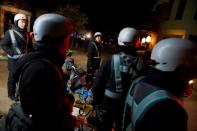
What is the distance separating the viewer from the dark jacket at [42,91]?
2062mm

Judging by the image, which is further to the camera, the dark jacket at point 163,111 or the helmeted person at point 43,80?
the helmeted person at point 43,80

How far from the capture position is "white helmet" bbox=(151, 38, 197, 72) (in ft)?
6.80

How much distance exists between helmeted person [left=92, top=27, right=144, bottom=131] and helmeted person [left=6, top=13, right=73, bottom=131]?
141 centimetres

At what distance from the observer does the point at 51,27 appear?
230 centimetres

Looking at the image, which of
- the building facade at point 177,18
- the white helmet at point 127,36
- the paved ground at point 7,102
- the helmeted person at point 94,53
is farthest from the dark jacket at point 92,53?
the building facade at point 177,18

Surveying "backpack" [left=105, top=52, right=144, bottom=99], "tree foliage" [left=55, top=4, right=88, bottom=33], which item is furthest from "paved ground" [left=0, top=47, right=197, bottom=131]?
"tree foliage" [left=55, top=4, right=88, bottom=33]

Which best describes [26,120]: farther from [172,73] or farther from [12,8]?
[12,8]

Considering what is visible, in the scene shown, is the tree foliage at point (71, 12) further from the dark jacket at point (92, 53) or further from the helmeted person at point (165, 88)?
the helmeted person at point (165, 88)

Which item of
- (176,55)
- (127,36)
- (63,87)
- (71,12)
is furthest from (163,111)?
(71,12)

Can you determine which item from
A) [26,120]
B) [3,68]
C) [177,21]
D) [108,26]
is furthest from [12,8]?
[108,26]

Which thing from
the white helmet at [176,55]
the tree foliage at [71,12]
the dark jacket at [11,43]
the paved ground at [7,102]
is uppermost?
the tree foliage at [71,12]

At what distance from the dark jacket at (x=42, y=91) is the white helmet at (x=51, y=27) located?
0.64 ft

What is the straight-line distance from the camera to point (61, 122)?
228cm

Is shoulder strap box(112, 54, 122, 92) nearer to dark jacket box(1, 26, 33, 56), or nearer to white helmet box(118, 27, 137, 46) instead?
white helmet box(118, 27, 137, 46)
